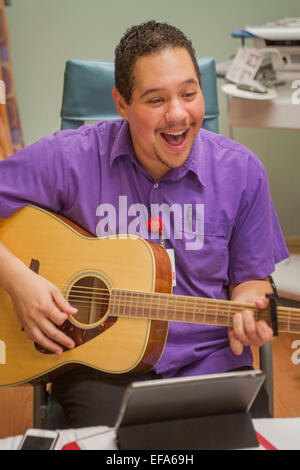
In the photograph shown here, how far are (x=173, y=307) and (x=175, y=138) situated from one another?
0.42m

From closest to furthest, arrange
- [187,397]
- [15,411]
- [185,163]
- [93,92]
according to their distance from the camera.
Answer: [187,397] < [185,163] < [93,92] < [15,411]

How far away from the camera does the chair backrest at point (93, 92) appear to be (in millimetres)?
1806

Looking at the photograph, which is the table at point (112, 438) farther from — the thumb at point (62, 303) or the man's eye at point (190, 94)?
the man's eye at point (190, 94)

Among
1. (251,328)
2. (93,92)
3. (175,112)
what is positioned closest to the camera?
(251,328)

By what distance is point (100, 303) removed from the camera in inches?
53.0

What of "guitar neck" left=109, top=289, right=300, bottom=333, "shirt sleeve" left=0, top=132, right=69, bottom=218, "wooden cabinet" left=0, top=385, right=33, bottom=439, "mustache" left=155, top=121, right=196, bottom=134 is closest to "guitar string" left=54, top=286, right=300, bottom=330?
"guitar neck" left=109, top=289, right=300, bottom=333

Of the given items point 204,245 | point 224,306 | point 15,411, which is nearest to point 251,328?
point 224,306

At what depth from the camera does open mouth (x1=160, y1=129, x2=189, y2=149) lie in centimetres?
140

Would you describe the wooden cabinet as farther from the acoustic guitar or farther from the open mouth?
the open mouth

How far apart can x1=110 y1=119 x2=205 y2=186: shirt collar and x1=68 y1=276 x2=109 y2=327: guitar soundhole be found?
325 mm

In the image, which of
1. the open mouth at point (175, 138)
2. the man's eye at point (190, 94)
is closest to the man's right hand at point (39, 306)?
the open mouth at point (175, 138)

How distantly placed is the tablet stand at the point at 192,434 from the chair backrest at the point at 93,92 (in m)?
1.17

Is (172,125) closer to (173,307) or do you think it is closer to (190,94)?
(190,94)
